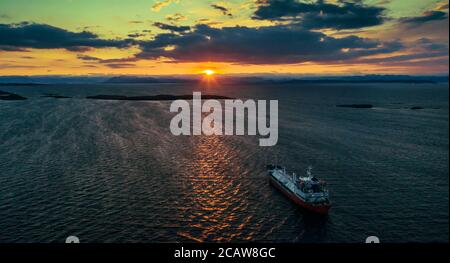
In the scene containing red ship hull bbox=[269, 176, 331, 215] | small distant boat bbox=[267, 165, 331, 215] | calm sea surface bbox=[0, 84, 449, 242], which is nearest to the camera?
calm sea surface bbox=[0, 84, 449, 242]

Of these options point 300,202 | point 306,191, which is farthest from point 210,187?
point 306,191

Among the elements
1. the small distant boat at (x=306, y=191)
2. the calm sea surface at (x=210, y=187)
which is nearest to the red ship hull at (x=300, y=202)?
the small distant boat at (x=306, y=191)

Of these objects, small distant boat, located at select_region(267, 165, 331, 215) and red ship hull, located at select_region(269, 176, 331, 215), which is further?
small distant boat, located at select_region(267, 165, 331, 215)

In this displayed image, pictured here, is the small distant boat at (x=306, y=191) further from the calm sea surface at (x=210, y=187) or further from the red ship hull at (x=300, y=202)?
the calm sea surface at (x=210, y=187)

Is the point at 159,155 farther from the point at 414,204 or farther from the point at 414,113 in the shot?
the point at 414,113

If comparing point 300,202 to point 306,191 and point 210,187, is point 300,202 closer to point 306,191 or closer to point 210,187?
point 306,191

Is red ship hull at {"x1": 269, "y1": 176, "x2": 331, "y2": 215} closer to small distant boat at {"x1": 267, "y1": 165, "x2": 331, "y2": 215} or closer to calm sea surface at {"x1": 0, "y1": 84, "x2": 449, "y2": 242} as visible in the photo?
small distant boat at {"x1": 267, "y1": 165, "x2": 331, "y2": 215}

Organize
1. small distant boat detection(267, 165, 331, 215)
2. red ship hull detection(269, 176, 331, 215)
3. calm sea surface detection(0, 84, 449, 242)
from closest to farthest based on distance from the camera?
calm sea surface detection(0, 84, 449, 242)
red ship hull detection(269, 176, 331, 215)
small distant boat detection(267, 165, 331, 215)

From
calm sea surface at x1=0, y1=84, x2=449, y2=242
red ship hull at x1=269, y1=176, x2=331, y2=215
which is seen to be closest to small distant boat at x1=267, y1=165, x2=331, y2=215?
red ship hull at x1=269, y1=176, x2=331, y2=215
